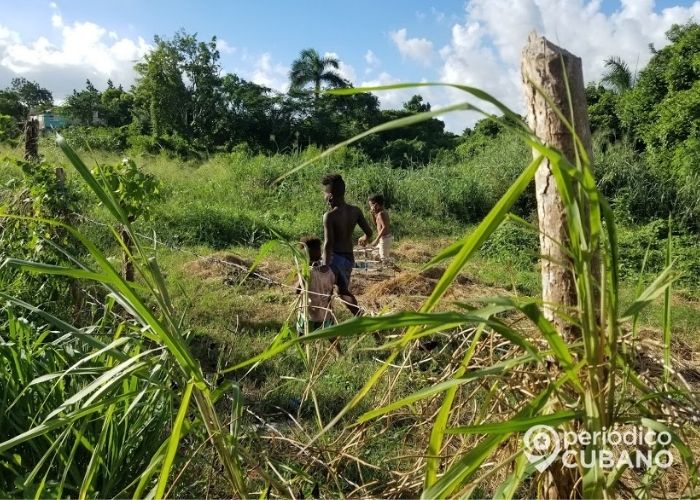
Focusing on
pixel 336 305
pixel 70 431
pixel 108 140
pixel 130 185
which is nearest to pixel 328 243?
pixel 336 305

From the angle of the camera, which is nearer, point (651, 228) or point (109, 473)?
point (109, 473)

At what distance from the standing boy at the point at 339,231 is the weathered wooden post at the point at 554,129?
127 inches

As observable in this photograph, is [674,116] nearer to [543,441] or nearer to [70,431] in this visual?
[543,441]

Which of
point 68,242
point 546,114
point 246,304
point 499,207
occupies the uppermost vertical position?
point 546,114

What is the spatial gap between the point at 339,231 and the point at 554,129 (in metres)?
3.50

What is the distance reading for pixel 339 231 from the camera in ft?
16.1

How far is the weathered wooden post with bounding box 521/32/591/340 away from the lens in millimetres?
1460

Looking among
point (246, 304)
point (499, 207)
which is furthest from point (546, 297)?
point (246, 304)

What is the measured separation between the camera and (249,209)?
12977 mm

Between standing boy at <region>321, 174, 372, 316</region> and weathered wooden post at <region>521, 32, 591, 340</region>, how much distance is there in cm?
324

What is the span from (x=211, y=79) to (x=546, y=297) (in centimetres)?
3537

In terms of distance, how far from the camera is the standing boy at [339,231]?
4812 millimetres

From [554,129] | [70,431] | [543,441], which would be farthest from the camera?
[70,431]

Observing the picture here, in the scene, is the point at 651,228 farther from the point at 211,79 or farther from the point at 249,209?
the point at 211,79
